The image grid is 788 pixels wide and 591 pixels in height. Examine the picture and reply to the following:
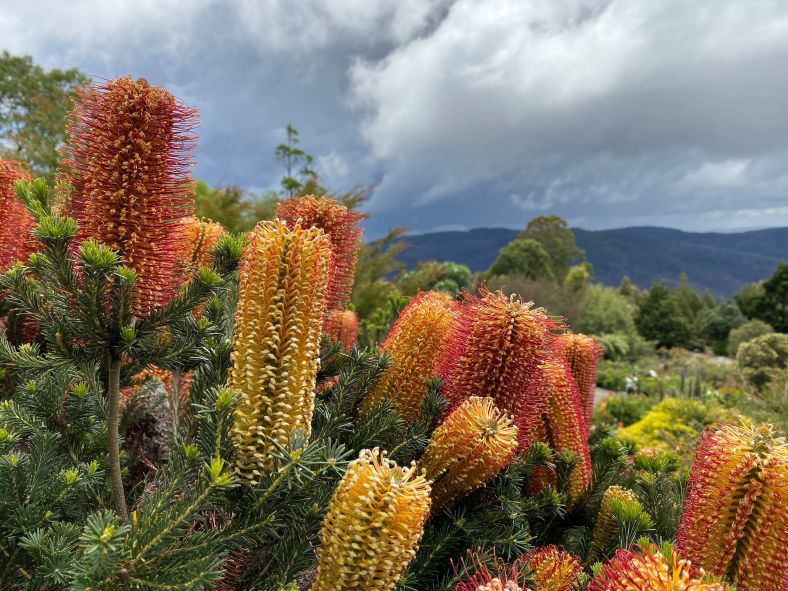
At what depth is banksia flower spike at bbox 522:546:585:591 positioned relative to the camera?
145cm

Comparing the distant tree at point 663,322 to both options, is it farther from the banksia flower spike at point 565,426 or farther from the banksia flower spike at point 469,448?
the banksia flower spike at point 469,448

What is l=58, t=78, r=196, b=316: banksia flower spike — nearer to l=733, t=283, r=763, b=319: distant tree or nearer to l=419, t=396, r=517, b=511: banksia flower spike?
l=419, t=396, r=517, b=511: banksia flower spike

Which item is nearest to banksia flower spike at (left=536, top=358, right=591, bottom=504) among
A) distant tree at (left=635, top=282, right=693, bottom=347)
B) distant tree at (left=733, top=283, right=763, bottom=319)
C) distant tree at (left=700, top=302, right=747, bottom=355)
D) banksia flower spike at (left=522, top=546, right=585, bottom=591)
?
banksia flower spike at (left=522, top=546, right=585, bottom=591)

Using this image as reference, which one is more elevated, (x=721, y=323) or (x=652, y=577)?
(x=652, y=577)

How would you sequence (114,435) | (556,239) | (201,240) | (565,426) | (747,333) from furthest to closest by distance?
(556,239) → (747,333) → (201,240) → (565,426) → (114,435)

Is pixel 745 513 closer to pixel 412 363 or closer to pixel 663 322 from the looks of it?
pixel 412 363

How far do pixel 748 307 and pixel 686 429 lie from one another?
36.0 meters

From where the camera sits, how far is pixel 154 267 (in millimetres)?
1482

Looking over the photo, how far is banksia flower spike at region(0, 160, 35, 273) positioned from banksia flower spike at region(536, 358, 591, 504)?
2.33m

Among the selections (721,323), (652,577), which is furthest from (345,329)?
(721,323)

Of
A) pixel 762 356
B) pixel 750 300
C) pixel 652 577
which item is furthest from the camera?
pixel 750 300

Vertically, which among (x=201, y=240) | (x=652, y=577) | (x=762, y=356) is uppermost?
(x=201, y=240)

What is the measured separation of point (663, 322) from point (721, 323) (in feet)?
14.9

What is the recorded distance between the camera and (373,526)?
45.6 inches
